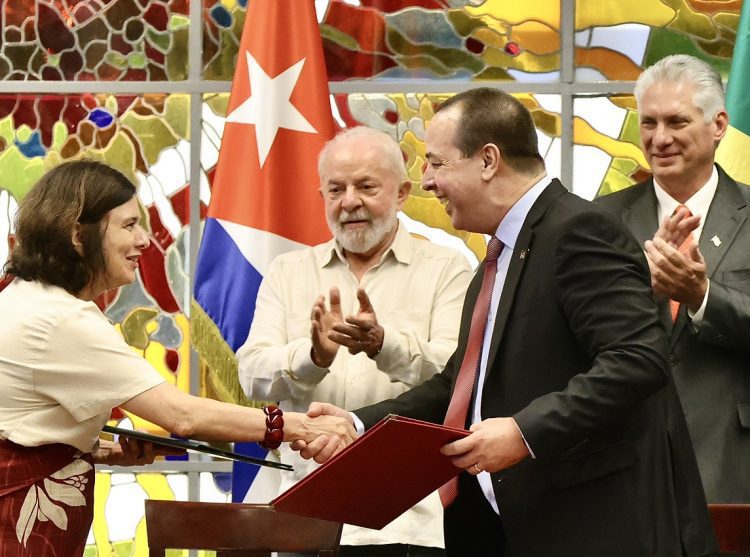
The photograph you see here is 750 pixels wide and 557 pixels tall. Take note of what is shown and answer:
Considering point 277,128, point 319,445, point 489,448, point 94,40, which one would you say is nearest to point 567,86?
point 277,128

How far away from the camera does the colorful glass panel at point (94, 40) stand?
5598 millimetres

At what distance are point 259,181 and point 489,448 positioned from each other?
2.39 m

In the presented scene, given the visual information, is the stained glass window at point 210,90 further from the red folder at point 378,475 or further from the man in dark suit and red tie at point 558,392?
the red folder at point 378,475

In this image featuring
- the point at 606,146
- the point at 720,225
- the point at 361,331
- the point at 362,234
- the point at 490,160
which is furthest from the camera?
the point at 606,146

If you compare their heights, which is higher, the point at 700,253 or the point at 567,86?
the point at 567,86

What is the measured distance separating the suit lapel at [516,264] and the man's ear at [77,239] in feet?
3.35

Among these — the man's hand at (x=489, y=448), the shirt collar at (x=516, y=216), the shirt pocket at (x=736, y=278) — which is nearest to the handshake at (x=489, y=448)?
the man's hand at (x=489, y=448)

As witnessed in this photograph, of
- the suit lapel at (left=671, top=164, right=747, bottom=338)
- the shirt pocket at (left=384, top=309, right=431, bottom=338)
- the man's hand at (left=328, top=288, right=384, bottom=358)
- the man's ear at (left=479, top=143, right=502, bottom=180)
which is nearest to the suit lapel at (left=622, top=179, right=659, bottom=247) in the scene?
the suit lapel at (left=671, top=164, right=747, bottom=338)

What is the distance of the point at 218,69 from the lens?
18.2 ft

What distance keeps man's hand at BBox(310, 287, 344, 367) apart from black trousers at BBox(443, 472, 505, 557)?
0.72m

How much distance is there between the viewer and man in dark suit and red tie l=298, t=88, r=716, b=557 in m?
2.54

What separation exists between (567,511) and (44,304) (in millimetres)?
1278

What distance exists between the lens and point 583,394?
2.53m

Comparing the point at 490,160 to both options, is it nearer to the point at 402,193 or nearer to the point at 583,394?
the point at 583,394
